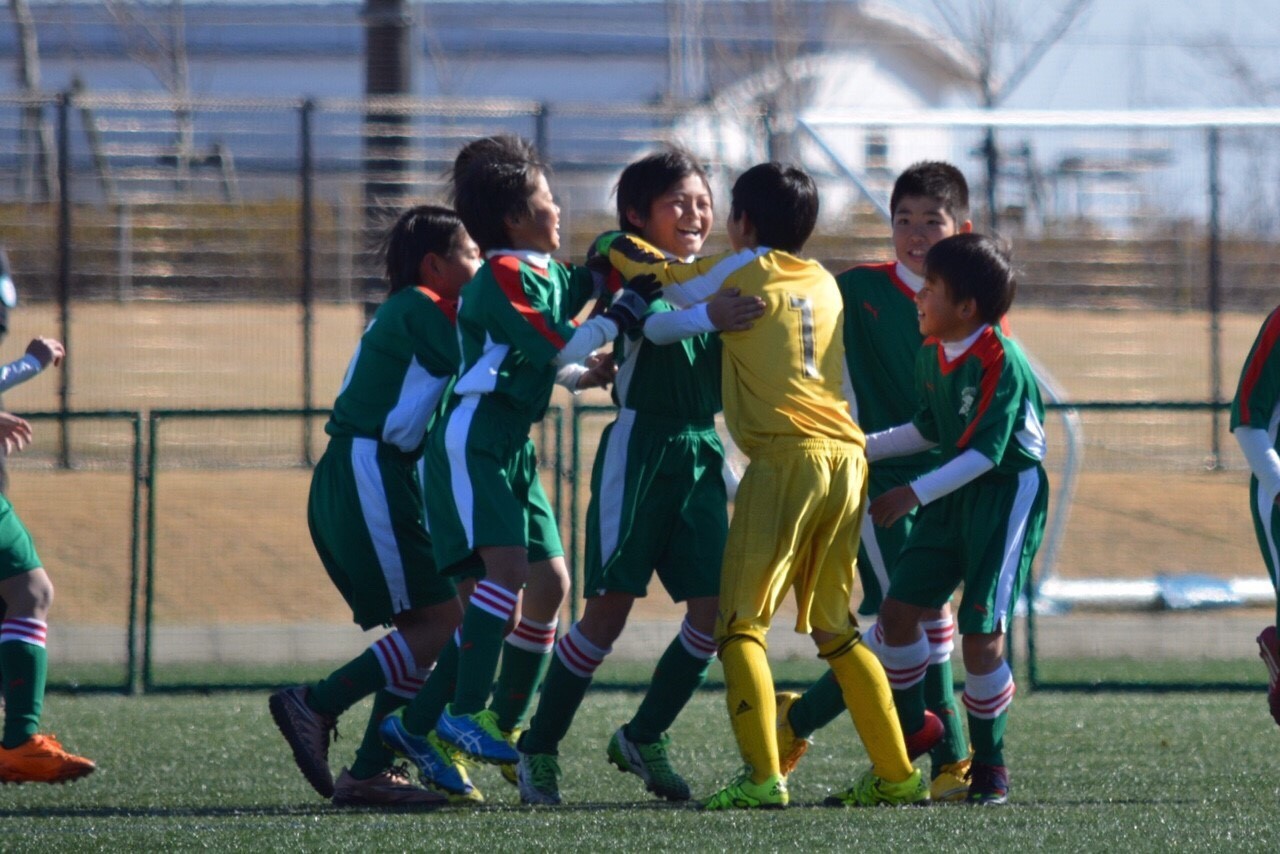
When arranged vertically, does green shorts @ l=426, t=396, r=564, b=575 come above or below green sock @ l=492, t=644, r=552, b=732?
above

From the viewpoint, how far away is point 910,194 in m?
5.79

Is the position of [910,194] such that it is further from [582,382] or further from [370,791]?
[370,791]

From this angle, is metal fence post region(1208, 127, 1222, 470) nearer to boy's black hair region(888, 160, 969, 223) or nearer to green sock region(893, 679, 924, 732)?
boy's black hair region(888, 160, 969, 223)

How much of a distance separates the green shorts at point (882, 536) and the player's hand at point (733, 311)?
3.12ft

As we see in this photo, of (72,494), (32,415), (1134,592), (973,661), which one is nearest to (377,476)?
(973,661)

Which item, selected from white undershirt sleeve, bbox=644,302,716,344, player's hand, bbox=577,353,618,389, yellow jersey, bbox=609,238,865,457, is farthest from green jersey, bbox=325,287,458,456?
white undershirt sleeve, bbox=644,302,716,344

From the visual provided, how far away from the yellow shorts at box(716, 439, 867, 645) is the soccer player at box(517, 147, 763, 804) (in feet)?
0.78

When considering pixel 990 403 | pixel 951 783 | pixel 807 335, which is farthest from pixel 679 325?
pixel 951 783

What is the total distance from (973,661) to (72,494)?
10.2 metres

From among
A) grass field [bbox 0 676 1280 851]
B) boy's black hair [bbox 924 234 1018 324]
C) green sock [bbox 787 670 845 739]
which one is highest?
boy's black hair [bbox 924 234 1018 324]

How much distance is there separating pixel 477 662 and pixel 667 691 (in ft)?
2.34

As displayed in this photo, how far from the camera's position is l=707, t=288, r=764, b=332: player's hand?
508cm

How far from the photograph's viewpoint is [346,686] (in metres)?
5.54

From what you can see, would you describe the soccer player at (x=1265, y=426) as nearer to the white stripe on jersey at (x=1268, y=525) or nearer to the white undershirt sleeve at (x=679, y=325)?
the white stripe on jersey at (x=1268, y=525)
